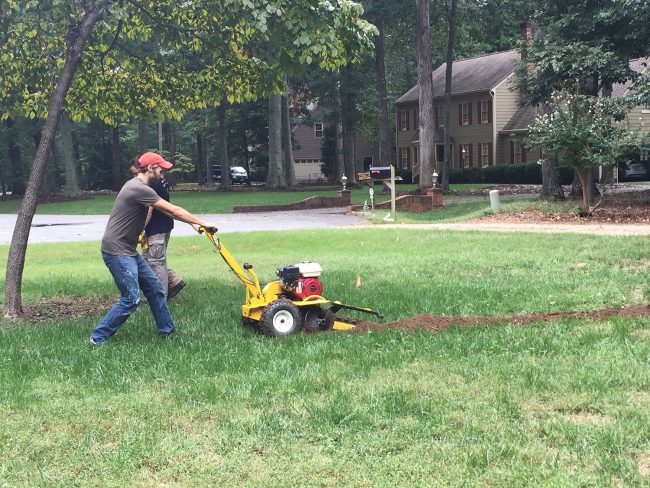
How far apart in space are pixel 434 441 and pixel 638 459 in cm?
104

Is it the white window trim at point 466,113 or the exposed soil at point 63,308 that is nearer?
the exposed soil at point 63,308

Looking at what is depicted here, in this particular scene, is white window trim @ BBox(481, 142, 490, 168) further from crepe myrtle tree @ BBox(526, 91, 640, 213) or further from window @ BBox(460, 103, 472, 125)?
crepe myrtle tree @ BBox(526, 91, 640, 213)

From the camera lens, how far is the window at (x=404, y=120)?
56.7m

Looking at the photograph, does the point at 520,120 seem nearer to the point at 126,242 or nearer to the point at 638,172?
the point at 638,172

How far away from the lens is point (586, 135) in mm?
19891

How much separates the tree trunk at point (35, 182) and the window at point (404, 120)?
4824cm

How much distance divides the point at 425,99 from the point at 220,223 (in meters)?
10.0

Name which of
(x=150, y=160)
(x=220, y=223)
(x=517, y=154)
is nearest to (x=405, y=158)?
(x=517, y=154)

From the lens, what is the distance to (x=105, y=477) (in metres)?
4.07

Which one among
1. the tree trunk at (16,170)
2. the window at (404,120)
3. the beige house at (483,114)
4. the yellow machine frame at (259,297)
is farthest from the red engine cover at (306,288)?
the window at (404,120)

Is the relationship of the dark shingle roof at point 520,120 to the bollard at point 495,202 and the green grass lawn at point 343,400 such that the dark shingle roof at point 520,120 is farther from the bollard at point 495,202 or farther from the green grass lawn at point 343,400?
the green grass lawn at point 343,400

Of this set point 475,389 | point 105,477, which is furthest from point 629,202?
point 105,477

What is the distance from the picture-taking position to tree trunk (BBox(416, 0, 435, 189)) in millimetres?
29828

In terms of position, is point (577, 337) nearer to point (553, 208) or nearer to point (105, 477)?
point (105, 477)
